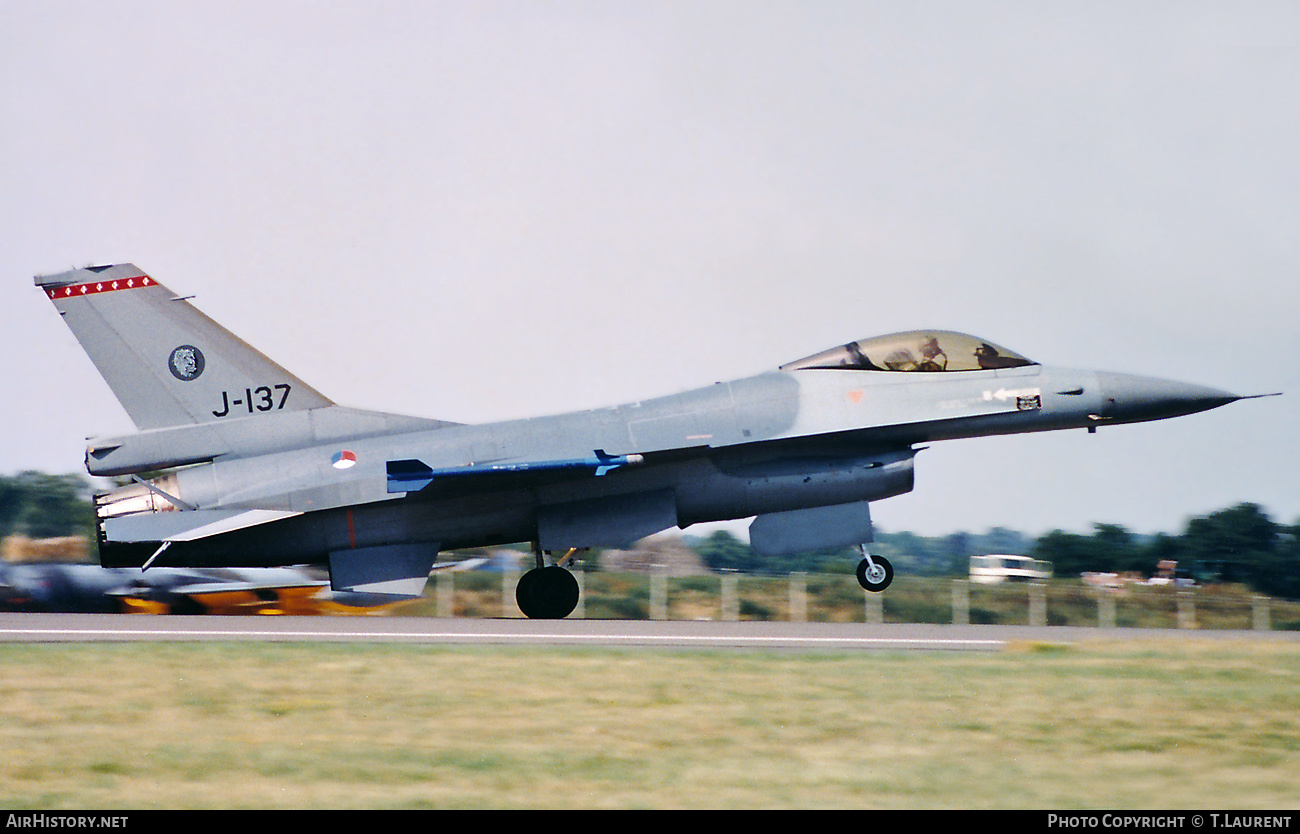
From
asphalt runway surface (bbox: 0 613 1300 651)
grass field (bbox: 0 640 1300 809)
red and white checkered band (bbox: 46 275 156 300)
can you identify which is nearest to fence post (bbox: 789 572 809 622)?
asphalt runway surface (bbox: 0 613 1300 651)

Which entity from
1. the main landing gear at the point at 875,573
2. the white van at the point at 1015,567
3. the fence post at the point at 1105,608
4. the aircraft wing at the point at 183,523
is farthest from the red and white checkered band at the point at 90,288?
the white van at the point at 1015,567

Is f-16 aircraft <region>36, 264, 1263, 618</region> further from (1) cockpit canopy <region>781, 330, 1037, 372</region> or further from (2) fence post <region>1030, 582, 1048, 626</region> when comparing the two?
(2) fence post <region>1030, 582, 1048, 626</region>

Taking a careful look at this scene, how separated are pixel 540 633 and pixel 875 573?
178 inches

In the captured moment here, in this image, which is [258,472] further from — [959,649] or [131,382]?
[959,649]

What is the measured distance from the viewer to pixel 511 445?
15891 millimetres

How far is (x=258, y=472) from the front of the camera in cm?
1573

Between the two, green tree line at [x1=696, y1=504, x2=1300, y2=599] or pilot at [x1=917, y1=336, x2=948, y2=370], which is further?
green tree line at [x1=696, y1=504, x2=1300, y2=599]

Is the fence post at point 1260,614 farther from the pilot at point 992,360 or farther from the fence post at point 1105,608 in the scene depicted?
the pilot at point 992,360

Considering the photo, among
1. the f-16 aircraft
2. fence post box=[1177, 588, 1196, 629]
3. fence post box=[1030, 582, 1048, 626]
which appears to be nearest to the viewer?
the f-16 aircraft

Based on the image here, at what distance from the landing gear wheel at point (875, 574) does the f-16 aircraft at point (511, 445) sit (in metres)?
0.03

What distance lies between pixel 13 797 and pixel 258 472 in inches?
370

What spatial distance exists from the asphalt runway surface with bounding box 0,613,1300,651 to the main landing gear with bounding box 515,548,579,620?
87cm

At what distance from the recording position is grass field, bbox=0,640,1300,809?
6.74 metres

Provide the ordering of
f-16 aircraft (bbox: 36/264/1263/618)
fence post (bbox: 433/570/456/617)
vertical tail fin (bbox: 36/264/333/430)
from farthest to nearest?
fence post (bbox: 433/570/456/617)
vertical tail fin (bbox: 36/264/333/430)
f-16 aircraft (bbox: 36/264/1263/618)
